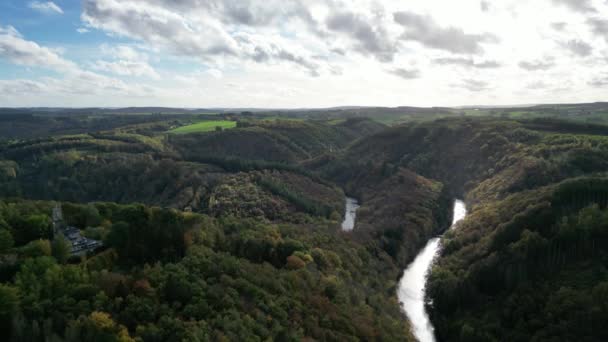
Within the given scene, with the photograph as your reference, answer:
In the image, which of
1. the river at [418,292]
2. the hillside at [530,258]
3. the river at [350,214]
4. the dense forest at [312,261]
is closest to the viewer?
the dense forest at [312,261]

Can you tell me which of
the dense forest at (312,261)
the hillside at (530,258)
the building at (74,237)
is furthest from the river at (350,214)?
the building at (74,237)

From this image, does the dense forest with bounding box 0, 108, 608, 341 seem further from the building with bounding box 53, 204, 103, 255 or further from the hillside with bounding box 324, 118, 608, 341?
the building with bounding box 53, 204, 103, 255

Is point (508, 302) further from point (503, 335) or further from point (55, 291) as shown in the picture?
point (55, 291)

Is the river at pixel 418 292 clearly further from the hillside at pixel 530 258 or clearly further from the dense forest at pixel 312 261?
the hillside at pixel 530 258

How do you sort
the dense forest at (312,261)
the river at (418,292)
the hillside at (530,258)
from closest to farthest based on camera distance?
1. the dense forest at (312,261)
2. the hillside at (530,258)
3. the river at (418,292)

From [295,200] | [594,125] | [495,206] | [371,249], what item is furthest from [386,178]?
[594,125]

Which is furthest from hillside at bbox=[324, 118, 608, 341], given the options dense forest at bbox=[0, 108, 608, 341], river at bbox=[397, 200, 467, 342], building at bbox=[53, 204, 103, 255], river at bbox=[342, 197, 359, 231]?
building at bbox=[53, 204, 103, 255]

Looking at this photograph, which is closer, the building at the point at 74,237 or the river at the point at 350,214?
the building at the point at 74,237

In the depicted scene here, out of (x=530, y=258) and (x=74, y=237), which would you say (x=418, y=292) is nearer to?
(x=530, y=258)
